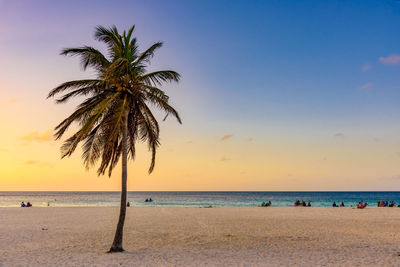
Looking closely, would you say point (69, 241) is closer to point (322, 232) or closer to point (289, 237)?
point (289, 237)

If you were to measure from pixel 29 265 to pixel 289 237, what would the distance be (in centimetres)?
1206

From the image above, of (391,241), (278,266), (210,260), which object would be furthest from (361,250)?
(210,260)

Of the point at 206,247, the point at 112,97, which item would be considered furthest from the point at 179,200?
the point at 112,97

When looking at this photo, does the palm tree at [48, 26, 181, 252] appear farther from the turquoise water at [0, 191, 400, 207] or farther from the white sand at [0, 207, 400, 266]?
the turquoise water at [0, 191, 400, 207]

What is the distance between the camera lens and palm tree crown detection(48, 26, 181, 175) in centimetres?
1183

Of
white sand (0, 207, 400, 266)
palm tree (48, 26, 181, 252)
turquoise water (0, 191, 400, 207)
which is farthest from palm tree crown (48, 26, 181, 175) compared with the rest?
turquoise water (0, 191, 400, 207)

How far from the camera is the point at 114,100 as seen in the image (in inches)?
500

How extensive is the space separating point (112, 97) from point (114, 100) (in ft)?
3.85

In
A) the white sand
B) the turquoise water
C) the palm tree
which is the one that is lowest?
the turquoise water

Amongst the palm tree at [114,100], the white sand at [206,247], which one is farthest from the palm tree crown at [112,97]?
the white sand at [206,247]

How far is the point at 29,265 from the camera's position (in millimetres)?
10430

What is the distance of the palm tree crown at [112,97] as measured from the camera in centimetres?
1183

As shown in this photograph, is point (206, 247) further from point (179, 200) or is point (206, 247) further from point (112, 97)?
point (179, 200)

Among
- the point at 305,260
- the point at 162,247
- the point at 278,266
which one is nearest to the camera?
the point at 278,266
